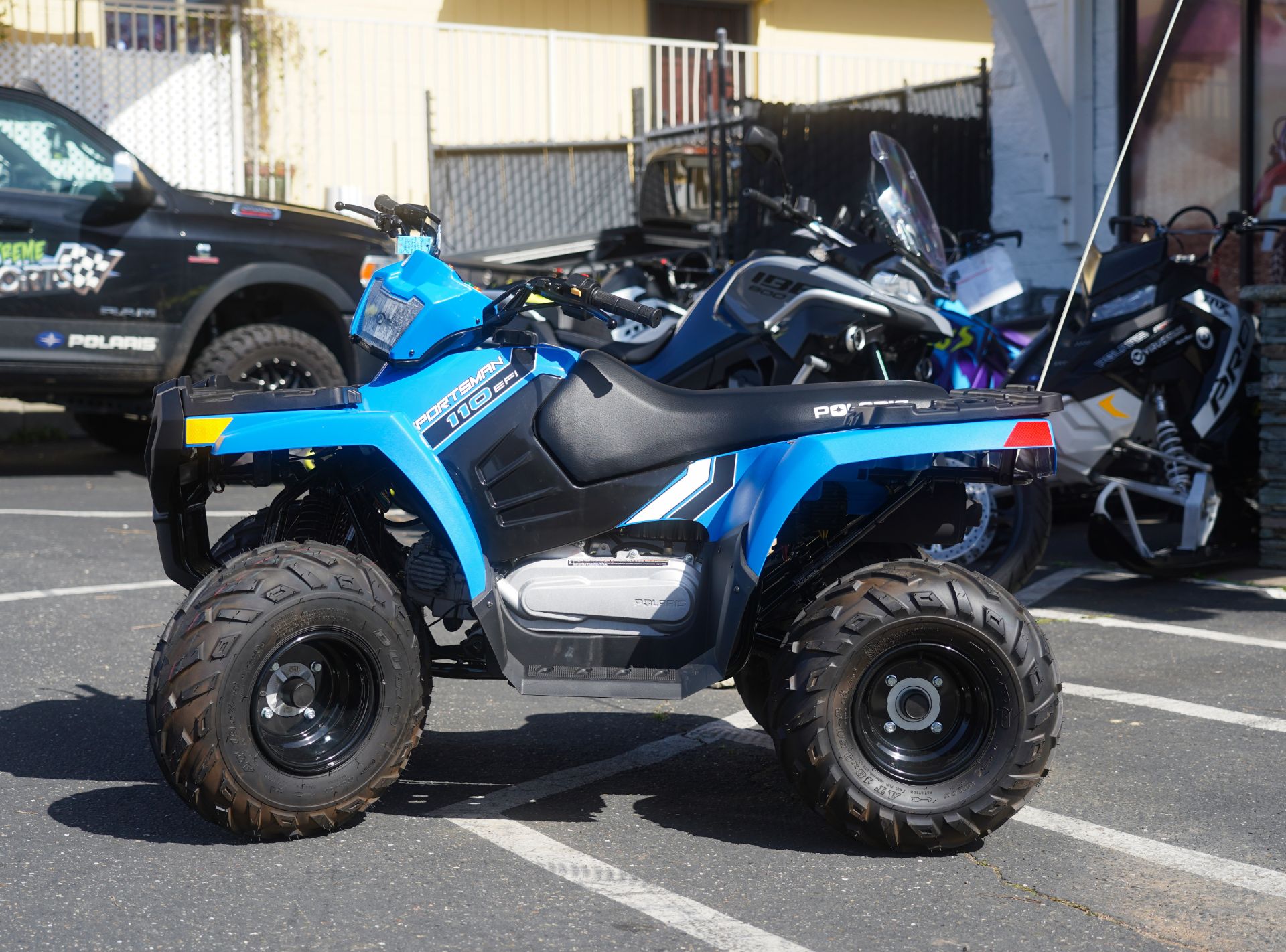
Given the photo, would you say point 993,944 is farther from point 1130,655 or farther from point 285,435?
point 1130,655

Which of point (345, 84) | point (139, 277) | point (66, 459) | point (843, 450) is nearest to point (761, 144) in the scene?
point (843, 450)

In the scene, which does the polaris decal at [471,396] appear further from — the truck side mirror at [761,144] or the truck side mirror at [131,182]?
the truck side mirror at [131,182]

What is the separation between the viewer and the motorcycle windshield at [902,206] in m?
6.64

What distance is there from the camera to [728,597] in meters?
3.78

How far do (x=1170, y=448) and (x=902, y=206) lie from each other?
1.59 meters

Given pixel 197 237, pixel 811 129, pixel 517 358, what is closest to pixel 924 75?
pixel 811 129

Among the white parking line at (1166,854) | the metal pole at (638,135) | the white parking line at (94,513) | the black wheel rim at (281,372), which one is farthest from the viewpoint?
the metal pole at (638,135)

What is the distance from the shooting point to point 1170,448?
22.4 ft

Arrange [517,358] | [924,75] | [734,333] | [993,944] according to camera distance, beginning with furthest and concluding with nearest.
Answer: [924,75] → [734,333] → [517,358] → [993,944]

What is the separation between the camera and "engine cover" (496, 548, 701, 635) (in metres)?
3.87

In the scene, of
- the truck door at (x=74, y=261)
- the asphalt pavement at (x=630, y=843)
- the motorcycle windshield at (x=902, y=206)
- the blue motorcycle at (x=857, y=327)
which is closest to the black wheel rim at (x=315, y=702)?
the asphalt pavement at (x=630, y=843)

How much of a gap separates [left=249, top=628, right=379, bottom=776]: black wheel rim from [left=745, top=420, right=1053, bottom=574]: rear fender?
0.97 metres

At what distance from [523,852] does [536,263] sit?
971cm

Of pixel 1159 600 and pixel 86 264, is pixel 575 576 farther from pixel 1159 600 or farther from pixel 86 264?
pixel 86 264
